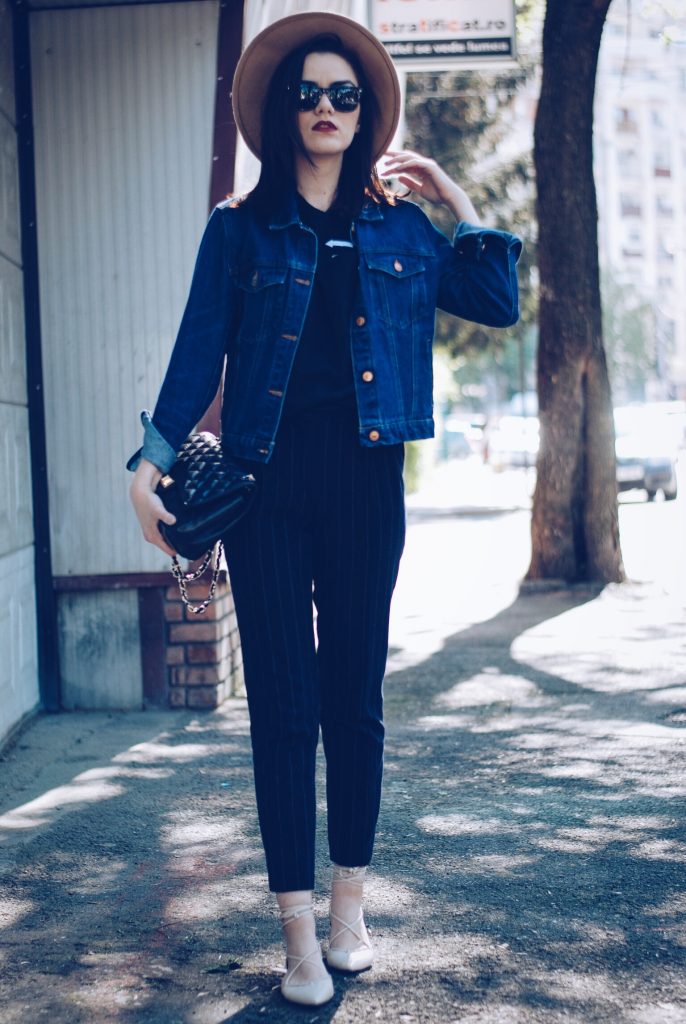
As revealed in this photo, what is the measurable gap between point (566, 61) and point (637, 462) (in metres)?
11.8

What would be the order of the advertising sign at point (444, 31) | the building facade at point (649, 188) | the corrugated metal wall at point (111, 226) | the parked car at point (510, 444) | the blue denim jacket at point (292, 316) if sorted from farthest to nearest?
the building facade at point (649, 188)
the parked car at point (510, 444)
the advertising sign at point (444, 31)
the corrugated metal wall at point (111, 226)
the blue denim jacket at point (292, 316)

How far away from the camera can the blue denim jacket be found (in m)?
2.88

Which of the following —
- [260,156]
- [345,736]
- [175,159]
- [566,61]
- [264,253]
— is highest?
[566,61]

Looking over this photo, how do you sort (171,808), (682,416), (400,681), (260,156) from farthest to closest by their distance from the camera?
(682,416), (400,681), (171,808), (260,156)

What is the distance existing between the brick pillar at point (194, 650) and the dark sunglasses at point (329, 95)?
3256mm

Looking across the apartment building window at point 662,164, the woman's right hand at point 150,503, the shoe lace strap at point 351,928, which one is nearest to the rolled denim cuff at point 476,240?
the woman's right hand at point 150,503

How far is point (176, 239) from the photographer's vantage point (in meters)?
5.93

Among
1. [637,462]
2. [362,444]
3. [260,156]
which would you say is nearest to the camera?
[362,444]

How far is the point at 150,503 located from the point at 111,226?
3345 millimetres

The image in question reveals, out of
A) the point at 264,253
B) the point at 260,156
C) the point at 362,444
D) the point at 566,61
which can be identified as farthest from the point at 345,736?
the point at 566,61

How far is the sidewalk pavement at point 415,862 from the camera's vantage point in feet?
9.57

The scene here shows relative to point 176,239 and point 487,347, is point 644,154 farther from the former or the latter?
point 176,239

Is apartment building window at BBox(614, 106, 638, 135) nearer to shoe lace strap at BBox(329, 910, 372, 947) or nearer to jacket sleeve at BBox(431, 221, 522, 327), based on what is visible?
jacket sleeve at BBox(431, 221, 522, 327)

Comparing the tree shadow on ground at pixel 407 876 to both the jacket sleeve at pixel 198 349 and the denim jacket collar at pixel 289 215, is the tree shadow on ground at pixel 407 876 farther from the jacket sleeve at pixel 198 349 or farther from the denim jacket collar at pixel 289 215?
the denim jacket collar at pixel 289 215
